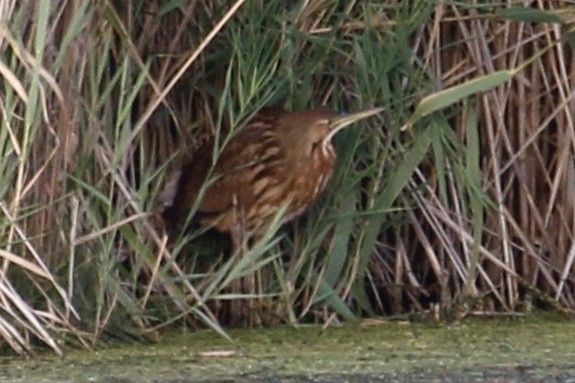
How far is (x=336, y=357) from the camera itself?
3189 mm

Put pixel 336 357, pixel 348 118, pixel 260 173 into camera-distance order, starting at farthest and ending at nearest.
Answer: pixel 260 173
pixel 348 118
pixel 336 357

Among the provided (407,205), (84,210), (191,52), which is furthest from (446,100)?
(84,210)

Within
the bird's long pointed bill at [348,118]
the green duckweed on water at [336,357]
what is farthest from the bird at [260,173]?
the green duckweed on water at [336,357]

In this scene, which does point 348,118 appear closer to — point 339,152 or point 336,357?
point 339,152

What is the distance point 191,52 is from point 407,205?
59cm

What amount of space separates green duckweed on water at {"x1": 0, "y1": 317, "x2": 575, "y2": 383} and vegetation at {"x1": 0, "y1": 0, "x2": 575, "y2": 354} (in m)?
0.08

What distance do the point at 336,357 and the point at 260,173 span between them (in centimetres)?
71

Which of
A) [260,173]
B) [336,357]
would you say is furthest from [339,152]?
[336,357]

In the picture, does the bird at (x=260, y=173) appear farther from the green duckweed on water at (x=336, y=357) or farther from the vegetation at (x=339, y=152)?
the green duckweed on water at (x=336, y=357)

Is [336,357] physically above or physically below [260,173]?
below

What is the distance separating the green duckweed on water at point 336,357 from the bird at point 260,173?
0.30 meters

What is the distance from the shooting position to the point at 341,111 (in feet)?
12.5

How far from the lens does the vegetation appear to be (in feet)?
10.8

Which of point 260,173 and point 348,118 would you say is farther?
point 260,173
